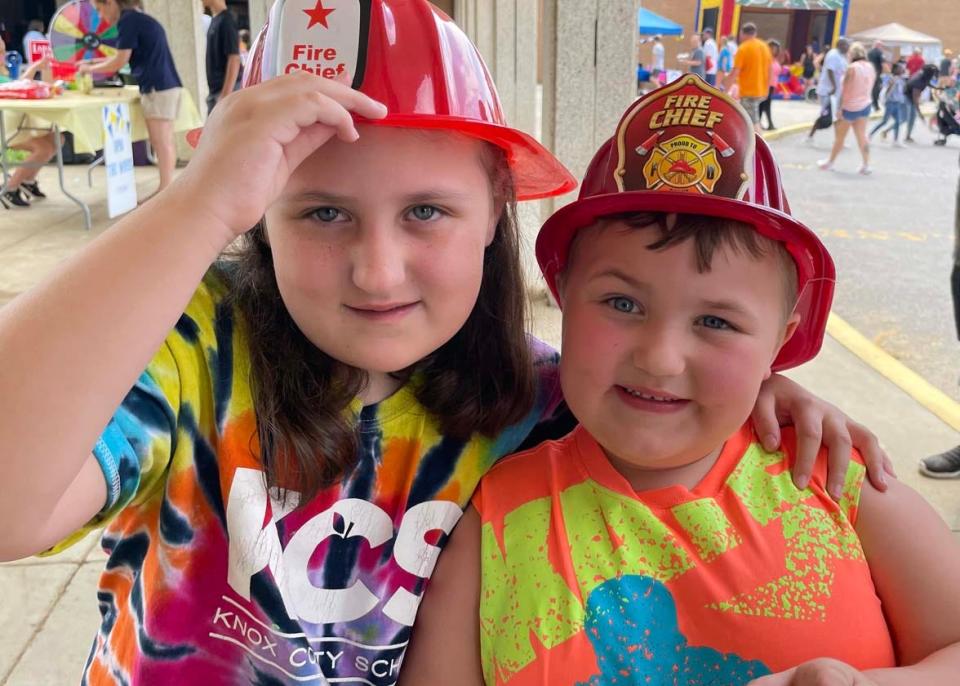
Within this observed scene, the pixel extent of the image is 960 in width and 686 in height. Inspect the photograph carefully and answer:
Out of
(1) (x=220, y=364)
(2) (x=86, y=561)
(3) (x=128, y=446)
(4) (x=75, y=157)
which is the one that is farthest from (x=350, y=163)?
(4) (x=75, y=157)

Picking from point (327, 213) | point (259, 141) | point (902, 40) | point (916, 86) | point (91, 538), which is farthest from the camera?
point (902, 40)

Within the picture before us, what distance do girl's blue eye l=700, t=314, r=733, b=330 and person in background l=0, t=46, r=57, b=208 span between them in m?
7.99

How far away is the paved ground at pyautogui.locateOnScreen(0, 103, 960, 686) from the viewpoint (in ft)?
7.85

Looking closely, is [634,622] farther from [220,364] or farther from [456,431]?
[220,364]

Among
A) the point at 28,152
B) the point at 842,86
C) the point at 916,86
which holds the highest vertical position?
the point at 842,86

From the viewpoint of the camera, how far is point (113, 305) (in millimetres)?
927

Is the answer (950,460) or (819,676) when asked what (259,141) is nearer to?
(819,676)

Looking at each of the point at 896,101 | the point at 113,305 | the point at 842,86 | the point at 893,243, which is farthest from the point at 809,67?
the point at 113,305

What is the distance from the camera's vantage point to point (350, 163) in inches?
46.3

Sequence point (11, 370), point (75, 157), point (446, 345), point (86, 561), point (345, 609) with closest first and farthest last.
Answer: point (11, 370) < point (345, 609) < point (446, 345) < point (86, 561) < point (75, 157)

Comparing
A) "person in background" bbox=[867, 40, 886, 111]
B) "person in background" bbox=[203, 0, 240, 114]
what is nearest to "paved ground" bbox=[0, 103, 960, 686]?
"person in background" bbox=[203, 0, 240, 114]

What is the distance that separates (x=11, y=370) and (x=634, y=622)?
89 centimetres

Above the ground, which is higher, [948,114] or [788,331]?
[788,331]

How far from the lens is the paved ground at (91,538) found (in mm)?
2393
